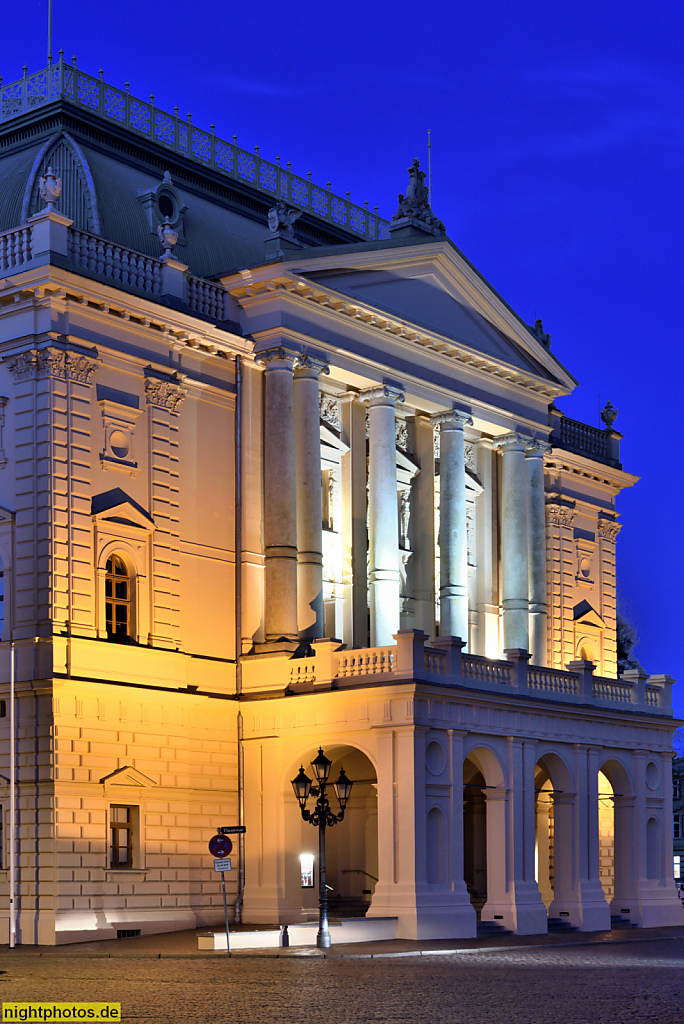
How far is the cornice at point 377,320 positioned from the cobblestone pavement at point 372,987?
19.3 m

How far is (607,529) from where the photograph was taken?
6138 centimetres

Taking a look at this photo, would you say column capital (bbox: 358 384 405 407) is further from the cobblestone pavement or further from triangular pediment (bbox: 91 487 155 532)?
the cobblestone pavement

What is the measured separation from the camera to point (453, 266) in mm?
49719

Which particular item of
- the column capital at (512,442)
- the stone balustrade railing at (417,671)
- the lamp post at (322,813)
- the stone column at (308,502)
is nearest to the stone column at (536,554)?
the column capital at (512,442)

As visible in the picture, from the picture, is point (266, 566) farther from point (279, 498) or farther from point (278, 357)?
point (278, 357)

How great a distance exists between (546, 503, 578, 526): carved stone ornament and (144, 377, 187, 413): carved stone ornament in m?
20.1

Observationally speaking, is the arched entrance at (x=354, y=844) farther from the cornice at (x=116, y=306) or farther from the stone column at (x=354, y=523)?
the cornice at (x=116, y=306)

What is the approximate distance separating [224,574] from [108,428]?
592cm

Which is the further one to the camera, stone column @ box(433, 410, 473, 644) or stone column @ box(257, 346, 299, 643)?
stone column @ box(433, 410, 473, 644)

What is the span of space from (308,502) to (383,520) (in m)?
3.51

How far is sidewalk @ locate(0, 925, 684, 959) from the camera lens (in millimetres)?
31948

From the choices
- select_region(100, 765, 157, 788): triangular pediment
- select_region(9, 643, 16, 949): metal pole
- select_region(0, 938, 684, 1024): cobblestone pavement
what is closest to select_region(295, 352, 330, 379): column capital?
select_region(9, 643, 16, 949): metal pole

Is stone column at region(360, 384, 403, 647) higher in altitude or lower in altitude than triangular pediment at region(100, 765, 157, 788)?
higher

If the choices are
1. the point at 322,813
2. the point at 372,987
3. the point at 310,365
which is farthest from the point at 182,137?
the point at 372,987
